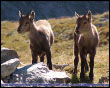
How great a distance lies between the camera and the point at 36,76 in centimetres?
1523

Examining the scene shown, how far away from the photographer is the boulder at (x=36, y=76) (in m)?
15.0

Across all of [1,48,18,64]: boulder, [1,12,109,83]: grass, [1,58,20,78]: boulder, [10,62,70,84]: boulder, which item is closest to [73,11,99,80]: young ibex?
[1,12,109,83]: grass

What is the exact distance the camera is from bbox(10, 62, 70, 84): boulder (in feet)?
49.1

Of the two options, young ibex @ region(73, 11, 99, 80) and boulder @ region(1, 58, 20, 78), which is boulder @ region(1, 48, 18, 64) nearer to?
boulder @ region(1, 58, 20, 78)

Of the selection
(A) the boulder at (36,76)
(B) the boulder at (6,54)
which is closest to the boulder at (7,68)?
(A) the boulder at (36,76)

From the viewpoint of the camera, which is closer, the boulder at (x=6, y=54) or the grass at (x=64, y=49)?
the boulder at (x=6, y=54)

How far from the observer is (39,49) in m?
19.3

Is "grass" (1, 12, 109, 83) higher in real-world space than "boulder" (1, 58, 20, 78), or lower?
lower

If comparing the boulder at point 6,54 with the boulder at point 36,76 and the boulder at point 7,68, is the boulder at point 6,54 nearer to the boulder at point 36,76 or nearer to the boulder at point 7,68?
the boulder at point 36,76

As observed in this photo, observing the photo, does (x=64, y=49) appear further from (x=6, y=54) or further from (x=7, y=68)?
(x=7, y=68)

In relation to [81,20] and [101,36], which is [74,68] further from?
[101,36]

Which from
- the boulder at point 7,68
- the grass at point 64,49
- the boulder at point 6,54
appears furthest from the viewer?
the grass at point 64,49

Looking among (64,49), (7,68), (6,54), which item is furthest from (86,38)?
(64,49)

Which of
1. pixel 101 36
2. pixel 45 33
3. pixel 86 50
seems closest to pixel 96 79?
pixel 86 50
